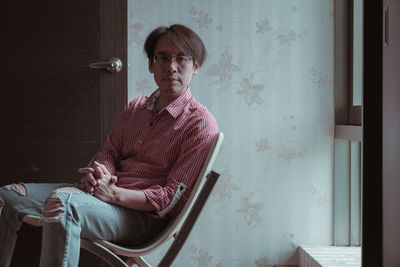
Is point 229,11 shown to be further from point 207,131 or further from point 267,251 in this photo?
point 267,251

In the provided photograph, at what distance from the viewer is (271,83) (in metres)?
2.56

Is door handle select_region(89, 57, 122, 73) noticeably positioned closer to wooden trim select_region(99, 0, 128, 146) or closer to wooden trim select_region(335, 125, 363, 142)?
wooden trim select_region(99, 0, 128, 146)

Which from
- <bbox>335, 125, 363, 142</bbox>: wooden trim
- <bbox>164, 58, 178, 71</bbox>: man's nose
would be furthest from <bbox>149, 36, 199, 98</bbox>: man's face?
<bbox>335, 125, 363, 142</bbox>: wooden trim

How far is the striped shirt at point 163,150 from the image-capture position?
5.48 feet

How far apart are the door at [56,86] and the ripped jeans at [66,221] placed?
16.4 inches

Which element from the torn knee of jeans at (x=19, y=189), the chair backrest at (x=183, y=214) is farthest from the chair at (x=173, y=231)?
the torn knee of jeans at (x=19, y=189)

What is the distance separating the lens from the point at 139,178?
1.78m

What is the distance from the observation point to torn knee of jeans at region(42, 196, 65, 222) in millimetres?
1465

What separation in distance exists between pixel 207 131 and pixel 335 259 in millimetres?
1033

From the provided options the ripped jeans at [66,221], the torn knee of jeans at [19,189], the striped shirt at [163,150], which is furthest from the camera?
the torn knee of jeans at [19,189]

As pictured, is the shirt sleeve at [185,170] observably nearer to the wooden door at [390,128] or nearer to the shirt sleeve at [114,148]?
the shirt sleeve at [114,148]

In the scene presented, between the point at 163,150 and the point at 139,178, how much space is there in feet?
0.44

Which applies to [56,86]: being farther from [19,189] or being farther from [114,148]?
[19,189]

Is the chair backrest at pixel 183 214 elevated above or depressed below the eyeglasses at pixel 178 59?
below
